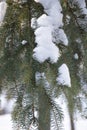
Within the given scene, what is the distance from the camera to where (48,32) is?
0.98 meters

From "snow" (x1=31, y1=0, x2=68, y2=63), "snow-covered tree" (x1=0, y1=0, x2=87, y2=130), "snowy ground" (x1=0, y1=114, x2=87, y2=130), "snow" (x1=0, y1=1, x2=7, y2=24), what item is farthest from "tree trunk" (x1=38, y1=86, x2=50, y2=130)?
"snowy ground" (x1=0, y1=114, x2=87, y2=130)

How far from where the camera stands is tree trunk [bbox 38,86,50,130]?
0.97m

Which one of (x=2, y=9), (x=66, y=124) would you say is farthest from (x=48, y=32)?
(x=66, y=124)

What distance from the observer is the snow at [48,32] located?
3.10 feet

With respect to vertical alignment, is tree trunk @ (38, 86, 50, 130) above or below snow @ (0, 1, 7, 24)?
below

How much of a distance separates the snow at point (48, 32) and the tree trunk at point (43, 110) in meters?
0.11

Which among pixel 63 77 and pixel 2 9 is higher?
pixel 2 9

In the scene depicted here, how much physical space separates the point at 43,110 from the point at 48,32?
0.89ft

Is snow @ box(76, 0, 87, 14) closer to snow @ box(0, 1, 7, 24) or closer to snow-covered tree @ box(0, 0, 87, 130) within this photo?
snow-covered tree @ box(0, 0, 87, 130)

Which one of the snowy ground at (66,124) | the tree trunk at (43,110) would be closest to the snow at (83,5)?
the tree trunk at (43,110)

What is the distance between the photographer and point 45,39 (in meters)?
0.97

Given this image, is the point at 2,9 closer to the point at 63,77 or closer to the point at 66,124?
the point at 63,77

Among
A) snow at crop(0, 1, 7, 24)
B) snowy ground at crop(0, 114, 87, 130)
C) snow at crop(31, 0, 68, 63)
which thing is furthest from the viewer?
snowy ground at crop(0, 114, 87, 130)

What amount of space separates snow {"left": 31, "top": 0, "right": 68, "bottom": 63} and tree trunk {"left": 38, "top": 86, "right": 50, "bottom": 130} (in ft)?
0.35
